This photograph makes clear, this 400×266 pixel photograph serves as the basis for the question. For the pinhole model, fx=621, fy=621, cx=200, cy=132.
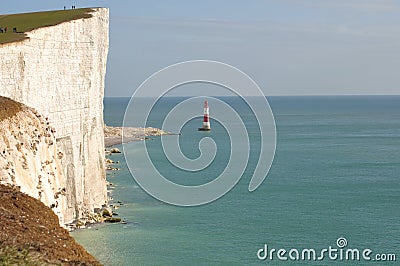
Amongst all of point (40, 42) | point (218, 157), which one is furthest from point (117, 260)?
point (218, 157)

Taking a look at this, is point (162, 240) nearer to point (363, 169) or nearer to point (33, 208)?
point (33, 208)

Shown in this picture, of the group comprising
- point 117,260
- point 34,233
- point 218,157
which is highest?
point 218,157

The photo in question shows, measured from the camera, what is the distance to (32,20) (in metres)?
29.4

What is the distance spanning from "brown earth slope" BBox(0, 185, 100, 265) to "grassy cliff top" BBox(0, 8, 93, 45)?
43.9 feet

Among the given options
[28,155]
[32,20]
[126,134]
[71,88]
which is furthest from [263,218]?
[126,134]

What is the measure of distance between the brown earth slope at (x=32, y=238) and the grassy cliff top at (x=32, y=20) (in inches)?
527

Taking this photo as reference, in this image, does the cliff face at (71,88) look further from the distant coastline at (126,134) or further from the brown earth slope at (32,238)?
the distant coastline at (126,134)

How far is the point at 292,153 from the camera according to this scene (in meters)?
56.5

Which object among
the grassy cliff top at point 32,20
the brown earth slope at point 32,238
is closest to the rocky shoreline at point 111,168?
the grassy cliff top at point 32,20

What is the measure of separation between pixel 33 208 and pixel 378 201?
24.4 m

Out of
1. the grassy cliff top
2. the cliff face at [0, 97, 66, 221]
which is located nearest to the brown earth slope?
the cliff face at [0, 97, 66, 221]

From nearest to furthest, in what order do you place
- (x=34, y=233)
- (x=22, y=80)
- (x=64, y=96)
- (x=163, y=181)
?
(x=34, y=233)
(x=22, y=80)
(x=64, y=96)
(x=163, y=181)

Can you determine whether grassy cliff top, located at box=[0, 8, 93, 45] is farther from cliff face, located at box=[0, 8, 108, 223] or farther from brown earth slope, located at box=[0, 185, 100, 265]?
brown earth slope, located at box=[0, 185, 100, 265]

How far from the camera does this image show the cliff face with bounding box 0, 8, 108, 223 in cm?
2266
